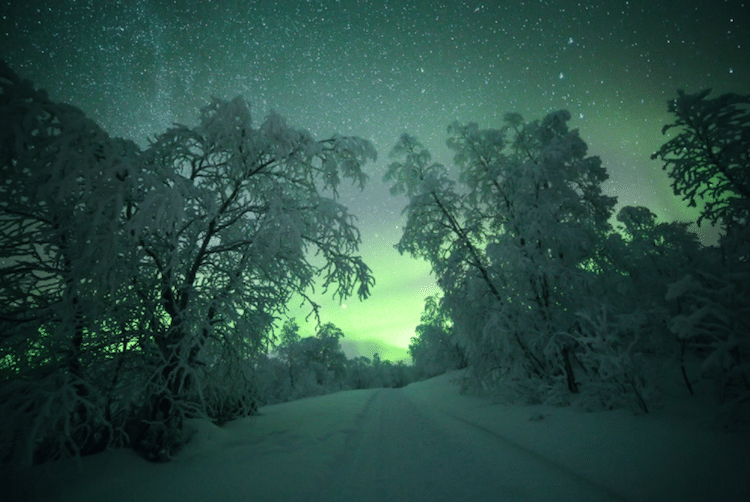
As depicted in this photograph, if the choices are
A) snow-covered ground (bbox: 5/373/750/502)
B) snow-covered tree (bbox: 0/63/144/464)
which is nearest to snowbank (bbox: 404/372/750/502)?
snow-covered ground (bbox: 5/373/750/502)

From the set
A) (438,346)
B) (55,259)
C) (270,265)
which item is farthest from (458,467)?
(438,346)

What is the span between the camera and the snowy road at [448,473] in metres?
2.86

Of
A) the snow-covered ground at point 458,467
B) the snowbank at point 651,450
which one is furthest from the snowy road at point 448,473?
the snowbank at point 651,450

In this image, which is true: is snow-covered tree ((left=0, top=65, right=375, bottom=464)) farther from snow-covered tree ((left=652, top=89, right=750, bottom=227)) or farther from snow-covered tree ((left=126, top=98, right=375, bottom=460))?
snow-covered tree ((left=652, top=89, right=750, bottom=227))

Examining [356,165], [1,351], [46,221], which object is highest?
[356,165]

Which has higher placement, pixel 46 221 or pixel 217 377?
pixel 46 221

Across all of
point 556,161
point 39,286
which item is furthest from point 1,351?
point 556,161

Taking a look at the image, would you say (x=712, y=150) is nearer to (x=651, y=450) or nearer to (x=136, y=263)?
(x=651, y=450)

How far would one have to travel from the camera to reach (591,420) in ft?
14.4

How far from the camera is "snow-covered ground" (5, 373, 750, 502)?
2.65 m

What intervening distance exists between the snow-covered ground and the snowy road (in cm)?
2

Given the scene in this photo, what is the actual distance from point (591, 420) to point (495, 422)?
197 centimetres

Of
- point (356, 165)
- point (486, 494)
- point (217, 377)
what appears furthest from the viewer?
point (356, 165)

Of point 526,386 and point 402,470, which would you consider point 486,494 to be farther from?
point 526,386
